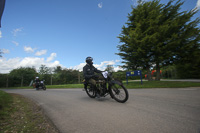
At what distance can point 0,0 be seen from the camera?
7.12 feet

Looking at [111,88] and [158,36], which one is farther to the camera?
[158,36]

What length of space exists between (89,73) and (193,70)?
22926 mm

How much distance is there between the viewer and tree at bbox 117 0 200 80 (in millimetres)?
10367

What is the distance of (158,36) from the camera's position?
1027 centimetres

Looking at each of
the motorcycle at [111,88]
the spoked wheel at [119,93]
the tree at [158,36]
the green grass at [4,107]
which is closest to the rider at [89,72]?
the motorcycle at [111,88]

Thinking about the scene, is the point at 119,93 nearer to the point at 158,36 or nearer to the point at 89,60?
the point at 89,60

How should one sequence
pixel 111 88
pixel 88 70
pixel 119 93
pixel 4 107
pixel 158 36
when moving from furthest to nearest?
pixel 158 36, pixel 88 70, pixel 111 88, pixel 119 93, pixel 4 107

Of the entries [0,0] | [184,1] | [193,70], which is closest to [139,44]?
[184,1]

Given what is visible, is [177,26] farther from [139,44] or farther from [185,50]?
[139,44]

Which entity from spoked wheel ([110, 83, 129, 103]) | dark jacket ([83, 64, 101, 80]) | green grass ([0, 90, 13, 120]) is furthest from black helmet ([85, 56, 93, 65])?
green grass ([0, 90, 13, 120])

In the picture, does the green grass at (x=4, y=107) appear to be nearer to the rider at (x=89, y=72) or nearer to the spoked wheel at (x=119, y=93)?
the rider at (x=89, y=72)

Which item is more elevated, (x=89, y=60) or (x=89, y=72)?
(x=89, y=60)

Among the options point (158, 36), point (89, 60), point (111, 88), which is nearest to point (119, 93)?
point (111, 88)

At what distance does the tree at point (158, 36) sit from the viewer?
1037 cm
